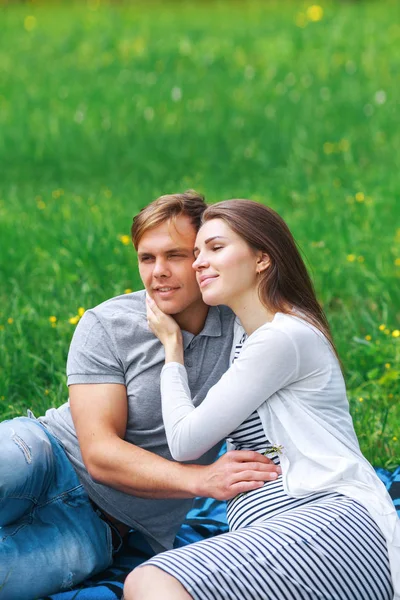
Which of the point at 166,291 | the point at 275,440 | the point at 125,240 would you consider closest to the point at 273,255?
the point at 166,291

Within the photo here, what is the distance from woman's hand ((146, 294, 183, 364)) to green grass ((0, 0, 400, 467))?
1.29 metres

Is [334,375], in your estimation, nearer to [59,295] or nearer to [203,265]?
[203,265]

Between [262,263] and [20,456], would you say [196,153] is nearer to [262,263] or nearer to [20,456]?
[262,263]

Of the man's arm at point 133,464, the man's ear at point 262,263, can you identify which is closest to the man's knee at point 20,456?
the man's arm at point 133,464

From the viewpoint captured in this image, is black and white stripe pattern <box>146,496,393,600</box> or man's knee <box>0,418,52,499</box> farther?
man's knee <box>0,418,52,499</box>

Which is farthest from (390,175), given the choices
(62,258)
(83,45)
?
(83,45)

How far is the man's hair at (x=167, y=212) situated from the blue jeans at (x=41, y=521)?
704 mm

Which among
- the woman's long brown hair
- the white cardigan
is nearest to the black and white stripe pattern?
the white cardigan

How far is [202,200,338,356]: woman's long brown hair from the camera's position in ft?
9.13

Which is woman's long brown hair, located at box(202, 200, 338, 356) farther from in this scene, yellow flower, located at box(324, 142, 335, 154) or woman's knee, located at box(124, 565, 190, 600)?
yellow flower, located at box(324, 142, 335, 154)

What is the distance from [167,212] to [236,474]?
0.83 meters

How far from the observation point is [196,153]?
8.25 metres

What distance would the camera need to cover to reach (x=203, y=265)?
282cm

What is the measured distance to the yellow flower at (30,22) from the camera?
13.1 metres
